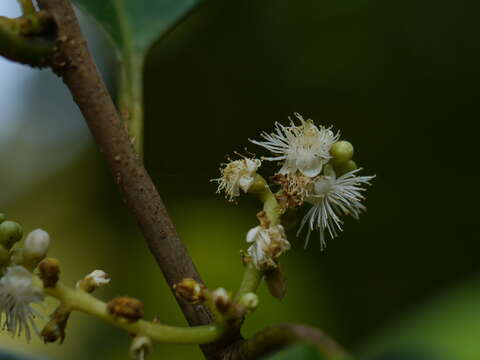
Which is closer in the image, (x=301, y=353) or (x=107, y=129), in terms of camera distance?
(x=301, y=353)

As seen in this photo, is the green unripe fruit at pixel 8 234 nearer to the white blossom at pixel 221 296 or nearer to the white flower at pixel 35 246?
the white flower at pixel 35 246

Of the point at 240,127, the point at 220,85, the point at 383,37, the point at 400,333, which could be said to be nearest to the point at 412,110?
the point at 383,37

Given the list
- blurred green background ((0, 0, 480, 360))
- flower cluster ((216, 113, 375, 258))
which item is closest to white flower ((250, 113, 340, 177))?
flower cluster ((216, 113, 375, 258))

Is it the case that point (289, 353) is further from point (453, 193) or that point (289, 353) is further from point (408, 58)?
point (408, 58)

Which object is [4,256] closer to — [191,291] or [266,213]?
[191,291]

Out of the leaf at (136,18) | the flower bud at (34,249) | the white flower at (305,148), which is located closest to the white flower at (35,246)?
the flower bud at (34,249)

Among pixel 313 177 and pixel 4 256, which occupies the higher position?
pixel 4 256

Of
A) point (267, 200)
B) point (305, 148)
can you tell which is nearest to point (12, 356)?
point (267, 200)
